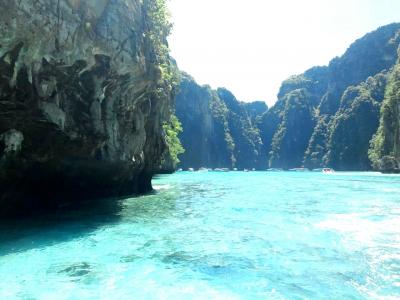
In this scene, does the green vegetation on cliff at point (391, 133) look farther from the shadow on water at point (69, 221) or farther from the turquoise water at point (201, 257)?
the shadow on water at point (69, 221)

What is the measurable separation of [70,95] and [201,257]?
39.0ft

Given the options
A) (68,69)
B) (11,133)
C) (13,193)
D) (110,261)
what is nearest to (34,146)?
(11,133)

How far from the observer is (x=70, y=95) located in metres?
19.3

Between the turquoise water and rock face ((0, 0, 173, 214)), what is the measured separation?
11.4ft

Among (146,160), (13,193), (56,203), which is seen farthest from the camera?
(146,160)

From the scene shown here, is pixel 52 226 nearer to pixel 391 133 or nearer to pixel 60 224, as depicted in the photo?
pixel 60 224

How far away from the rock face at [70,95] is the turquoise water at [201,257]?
347 cm

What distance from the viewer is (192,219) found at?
18.8 m

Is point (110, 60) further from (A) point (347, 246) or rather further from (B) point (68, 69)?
(A) point (347, 246)

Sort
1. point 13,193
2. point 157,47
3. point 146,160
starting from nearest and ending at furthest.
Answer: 1. point 13,193
2. point 157,47
3. point 146,160

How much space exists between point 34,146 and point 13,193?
338 centimetres

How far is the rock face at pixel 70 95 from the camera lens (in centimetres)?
1426

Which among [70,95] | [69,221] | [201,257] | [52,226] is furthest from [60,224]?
[201,257]

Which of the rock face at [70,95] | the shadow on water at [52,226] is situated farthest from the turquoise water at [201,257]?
the rock face at [70,95]
